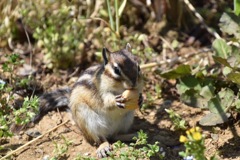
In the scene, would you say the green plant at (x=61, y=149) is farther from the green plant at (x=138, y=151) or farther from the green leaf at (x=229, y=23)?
the green leaf at (x=229, y=23)

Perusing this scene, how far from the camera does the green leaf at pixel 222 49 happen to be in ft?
17.5

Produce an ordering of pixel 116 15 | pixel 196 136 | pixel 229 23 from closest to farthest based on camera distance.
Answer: pixel 196 136 < pixel 229 23 < pixel 116 15

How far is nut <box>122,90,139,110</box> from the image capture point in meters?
4.70

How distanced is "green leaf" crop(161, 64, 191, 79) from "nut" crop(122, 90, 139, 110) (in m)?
0.79

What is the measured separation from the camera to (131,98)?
471 cm

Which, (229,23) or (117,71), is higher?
(229,23)

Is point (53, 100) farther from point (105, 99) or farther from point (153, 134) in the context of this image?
point (153, 134)

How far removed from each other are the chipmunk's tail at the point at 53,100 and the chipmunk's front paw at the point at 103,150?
79 cm

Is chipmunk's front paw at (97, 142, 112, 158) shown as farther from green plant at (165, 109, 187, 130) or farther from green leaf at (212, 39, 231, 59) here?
green leaf at (212, 39, 231, 59)

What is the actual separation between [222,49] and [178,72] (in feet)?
1.58

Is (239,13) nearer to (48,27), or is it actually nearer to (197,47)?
(197,47)

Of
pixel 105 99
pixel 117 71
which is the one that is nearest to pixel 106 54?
pixel 117 71

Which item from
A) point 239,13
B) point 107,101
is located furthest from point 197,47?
point 107,101

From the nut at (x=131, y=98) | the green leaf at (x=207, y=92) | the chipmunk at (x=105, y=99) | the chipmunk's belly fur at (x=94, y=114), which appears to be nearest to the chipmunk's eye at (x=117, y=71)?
the chipmunk at (x=105, y=99)
